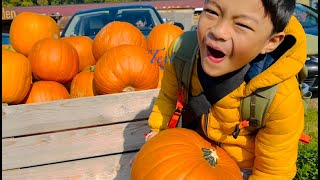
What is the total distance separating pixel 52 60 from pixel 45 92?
286 millimetres

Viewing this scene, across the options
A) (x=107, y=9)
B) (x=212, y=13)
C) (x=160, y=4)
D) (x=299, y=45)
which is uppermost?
(x=212, y=13)

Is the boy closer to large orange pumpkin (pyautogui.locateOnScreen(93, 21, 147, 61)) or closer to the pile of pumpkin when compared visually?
the pile of pumpkin

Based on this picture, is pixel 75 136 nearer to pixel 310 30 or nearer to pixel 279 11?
pixel 279 11

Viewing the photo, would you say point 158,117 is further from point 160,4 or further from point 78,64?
point 160,4

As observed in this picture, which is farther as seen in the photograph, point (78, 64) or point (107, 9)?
point (107, 9)

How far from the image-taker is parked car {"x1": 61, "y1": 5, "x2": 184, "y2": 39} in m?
6.45

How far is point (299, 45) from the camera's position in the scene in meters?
1.88

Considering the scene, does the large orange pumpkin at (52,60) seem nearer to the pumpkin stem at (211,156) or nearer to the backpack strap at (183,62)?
the backpack strap at (183,62)

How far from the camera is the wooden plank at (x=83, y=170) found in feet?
8.91

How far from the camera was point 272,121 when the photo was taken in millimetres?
1952

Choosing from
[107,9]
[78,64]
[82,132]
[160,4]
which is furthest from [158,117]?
[160,4]

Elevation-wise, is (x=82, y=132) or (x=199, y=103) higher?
(x=199, y=103)

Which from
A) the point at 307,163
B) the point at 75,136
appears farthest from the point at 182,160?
the point at 307,163

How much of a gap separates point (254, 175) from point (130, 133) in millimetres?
996
